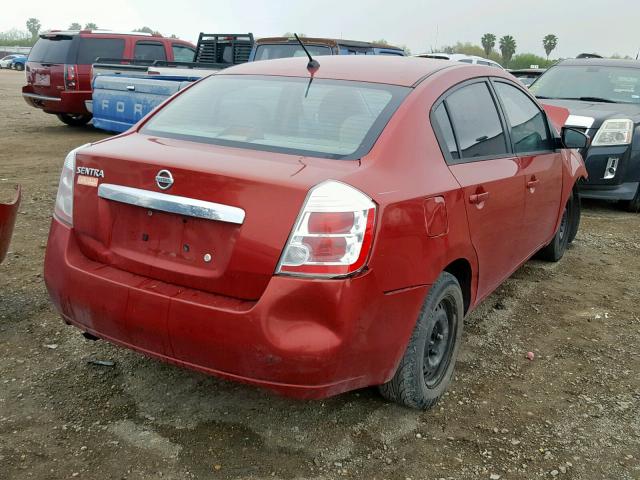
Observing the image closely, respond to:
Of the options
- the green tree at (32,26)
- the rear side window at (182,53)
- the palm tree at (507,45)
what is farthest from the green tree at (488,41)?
the green tree at (32,26)

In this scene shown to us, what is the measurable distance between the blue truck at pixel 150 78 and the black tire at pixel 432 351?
18.9 feet

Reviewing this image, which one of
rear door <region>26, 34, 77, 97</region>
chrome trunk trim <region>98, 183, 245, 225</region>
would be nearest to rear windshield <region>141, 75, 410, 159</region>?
chrome trunk trim <region>98, 183, 245, 225</region>

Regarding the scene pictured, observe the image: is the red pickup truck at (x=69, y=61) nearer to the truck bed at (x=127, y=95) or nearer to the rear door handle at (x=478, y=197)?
the truck bed at (x=127, y=95)

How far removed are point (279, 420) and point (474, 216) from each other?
134 centimetres

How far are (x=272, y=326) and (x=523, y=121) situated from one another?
252cm

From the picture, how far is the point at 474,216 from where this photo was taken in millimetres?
3090

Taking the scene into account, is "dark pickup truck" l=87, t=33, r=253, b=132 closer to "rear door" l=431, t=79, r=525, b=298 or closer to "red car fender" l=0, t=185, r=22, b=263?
"red car fender" l=0, t=185, r=22, b=263

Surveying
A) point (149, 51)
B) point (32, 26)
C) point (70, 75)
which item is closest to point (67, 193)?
point (70, 75)

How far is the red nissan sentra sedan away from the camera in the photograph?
2.34m

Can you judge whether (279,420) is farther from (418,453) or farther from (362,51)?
(362,51)

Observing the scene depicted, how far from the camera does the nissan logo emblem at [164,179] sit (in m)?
2.54

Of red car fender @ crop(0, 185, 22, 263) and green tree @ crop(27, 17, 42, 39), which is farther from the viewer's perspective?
green tree @ crop(27, 17, 42, 39)

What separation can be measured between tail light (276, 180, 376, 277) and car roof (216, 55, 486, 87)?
980 mm

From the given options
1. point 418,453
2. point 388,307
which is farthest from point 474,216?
point 418,453
